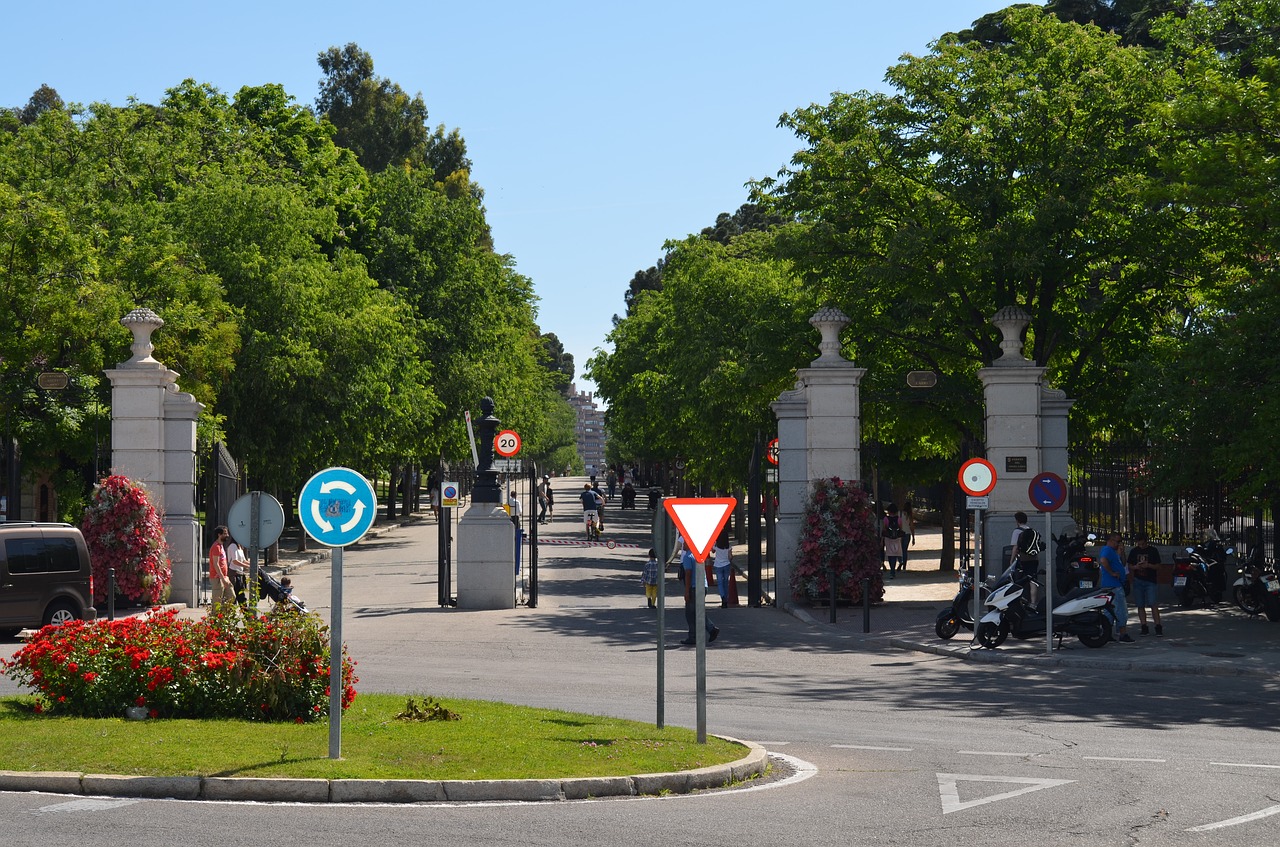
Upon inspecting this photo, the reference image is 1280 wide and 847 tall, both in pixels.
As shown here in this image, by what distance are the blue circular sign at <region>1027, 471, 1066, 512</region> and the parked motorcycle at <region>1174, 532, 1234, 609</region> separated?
647cm

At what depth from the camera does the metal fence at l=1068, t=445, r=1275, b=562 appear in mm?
26812

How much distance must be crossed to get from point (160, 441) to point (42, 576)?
6117mm

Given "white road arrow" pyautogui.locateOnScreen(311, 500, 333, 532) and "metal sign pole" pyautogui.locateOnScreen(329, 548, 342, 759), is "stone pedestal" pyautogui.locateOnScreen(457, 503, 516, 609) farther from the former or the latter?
"white road arrow" pyautogui.locateOnScreen(311, 500, 333, 532)

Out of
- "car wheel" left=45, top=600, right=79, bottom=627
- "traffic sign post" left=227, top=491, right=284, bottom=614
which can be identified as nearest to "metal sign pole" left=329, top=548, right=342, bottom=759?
"traffic sign post" left=227, top=491, right=284, bottom=614

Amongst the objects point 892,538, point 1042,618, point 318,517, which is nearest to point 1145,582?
point 1042,618

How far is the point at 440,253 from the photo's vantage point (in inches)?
2172

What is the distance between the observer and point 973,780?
35.4 ft

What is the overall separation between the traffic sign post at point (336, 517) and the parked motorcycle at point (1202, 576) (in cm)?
1932

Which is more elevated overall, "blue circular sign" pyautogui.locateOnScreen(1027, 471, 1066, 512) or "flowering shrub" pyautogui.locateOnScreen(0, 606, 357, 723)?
"blue circular sign" pyautogui.locateOnScreen(1027, 471, 1066, 512)

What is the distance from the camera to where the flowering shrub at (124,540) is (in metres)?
24.9

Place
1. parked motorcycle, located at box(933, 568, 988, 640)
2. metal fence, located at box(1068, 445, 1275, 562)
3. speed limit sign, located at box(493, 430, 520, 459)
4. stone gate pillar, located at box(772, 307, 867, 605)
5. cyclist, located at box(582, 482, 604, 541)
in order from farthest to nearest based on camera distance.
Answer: cyclist, located at box(582, 482, 604, 541), speed limit sign, located at box(493, 430, 520, 459), metal fence, located at box(1068, 445, 1275, 562), stone gate pillar, located at box(772, 307, 867, 605), parked motorcycle, located at box(933, 568, 988, 640)

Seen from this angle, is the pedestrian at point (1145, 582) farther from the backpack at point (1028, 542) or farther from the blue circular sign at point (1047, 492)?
the blue circular sign at point (1047, 492)

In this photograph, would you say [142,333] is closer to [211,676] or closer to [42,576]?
[42,576]

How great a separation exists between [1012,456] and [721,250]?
79.5ft
